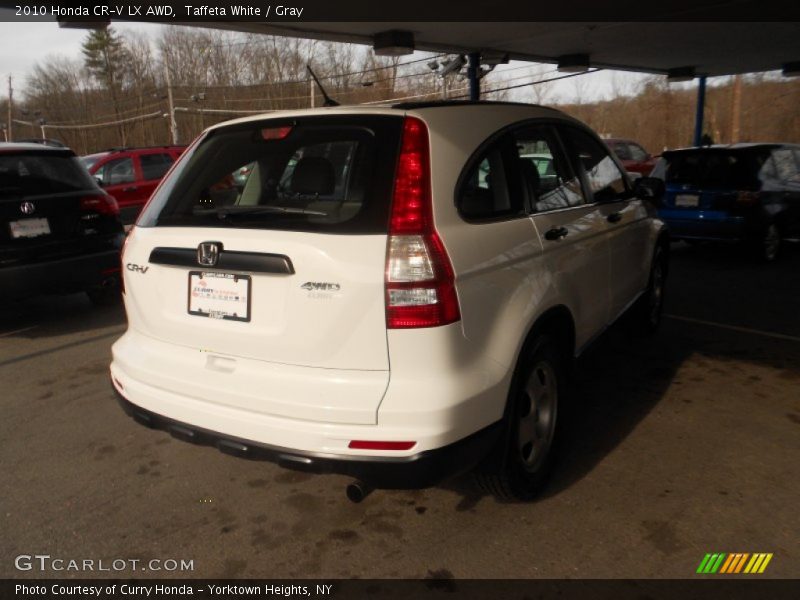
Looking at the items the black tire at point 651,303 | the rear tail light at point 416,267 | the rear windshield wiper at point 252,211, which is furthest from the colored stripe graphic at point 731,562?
the black tire at point 651,303

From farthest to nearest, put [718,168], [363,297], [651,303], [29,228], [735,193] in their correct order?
1. [718,168]
2. [735,193]
3. [29,228]
4. [651,303]
5. [363,297]

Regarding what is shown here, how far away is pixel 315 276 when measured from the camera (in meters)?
2.22

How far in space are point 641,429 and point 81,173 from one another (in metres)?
5.50

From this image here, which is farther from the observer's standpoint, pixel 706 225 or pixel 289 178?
pixel 706 225

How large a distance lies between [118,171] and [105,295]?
690 cm

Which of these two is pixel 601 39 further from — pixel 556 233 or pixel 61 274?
pixel 61 274

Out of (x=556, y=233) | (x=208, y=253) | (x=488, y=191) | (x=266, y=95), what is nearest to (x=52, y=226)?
(x=208, y=253)

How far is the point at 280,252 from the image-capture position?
7.48 feet

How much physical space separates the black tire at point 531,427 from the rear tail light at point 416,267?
56cm

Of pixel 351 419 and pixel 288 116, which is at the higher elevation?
pixel 288 116

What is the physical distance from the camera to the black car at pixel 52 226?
5375mm

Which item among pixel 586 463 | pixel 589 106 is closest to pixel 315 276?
pixel 586 463
